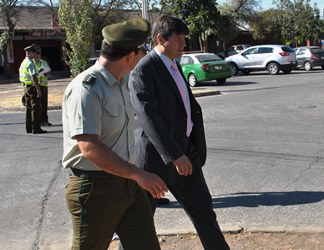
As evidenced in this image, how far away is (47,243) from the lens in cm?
472

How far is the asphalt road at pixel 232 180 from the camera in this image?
16.4 feet

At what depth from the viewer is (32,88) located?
11.1m

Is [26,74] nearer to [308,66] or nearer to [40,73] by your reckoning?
[40,73]

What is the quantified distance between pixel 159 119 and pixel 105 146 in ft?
3.12

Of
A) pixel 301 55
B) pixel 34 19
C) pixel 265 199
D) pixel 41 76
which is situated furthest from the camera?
pixel 34 19

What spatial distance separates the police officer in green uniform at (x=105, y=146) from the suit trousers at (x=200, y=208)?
0.75m

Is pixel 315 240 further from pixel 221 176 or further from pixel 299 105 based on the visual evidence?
pixel 299 105

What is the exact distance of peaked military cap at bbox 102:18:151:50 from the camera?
2754 mm

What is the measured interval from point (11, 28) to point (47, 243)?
35111 mm

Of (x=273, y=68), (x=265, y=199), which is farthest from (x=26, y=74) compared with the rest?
(x=273, y=68)

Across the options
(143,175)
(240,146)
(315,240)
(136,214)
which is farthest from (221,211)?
(240,146)

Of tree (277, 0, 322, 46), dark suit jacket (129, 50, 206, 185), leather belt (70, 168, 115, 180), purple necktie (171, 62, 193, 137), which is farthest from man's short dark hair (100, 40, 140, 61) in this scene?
tree (277, 0, 322, 46)

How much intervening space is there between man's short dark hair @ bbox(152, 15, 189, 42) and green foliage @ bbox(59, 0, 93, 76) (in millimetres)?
16699

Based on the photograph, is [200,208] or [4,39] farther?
[4,39]
